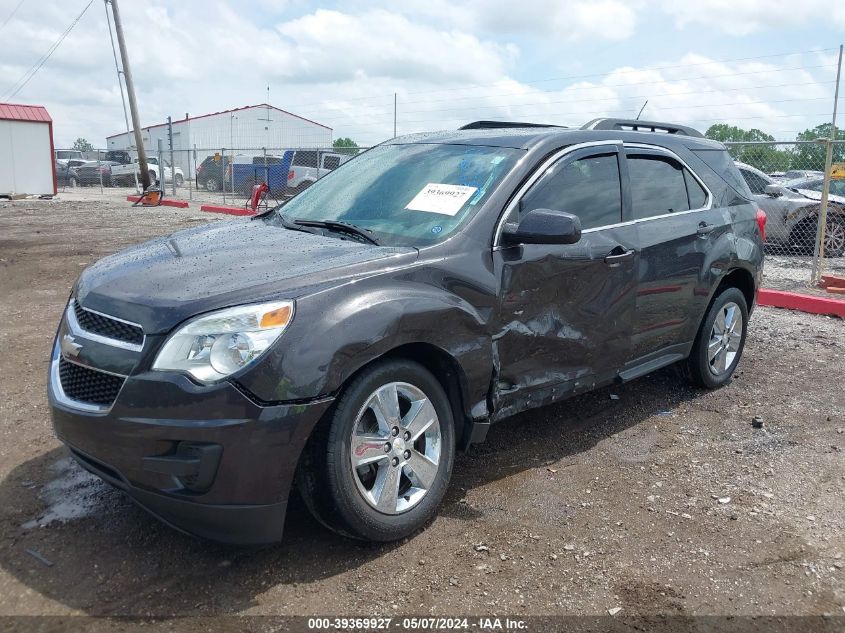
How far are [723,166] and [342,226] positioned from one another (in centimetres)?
306

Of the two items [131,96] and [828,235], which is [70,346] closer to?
[828,235]

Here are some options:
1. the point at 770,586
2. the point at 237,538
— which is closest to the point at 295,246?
the point at 237,538

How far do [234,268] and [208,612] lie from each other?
1.35 m

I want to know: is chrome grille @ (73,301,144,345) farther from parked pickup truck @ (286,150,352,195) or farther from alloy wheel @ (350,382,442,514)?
parked pickup truck @ (286,150,352,195)

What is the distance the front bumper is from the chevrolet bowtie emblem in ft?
0.93

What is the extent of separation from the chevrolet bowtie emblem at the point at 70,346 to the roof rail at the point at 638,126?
3007 millimetres

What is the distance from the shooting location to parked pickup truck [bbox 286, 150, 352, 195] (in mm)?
22641

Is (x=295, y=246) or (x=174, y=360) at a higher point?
(x=295, y=246)

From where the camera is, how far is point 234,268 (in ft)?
10.3

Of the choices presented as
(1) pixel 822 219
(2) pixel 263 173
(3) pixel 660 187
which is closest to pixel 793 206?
(1) pixel 822 219

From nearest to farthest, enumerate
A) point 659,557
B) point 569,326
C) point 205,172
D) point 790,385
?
1. point 659,557
2. point 569,326
3. point 790,385
4. point 205,172

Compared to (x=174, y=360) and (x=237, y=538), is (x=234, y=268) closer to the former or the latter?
(x=174, y=360)

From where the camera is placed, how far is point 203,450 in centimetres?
269

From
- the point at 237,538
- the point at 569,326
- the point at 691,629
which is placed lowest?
the point at 691,629
